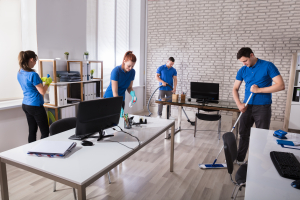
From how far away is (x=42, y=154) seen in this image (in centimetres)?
171

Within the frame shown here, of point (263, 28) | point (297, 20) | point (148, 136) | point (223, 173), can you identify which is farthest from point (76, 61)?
point (297, 20)

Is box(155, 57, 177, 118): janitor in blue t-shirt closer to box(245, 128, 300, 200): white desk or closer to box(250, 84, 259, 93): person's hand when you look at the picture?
box(250, 84, 259, 93): person's hand

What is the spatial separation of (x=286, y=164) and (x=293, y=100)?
4221 mm

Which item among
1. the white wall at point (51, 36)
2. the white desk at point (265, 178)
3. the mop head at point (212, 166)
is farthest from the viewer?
the white wall at point (51, 36)

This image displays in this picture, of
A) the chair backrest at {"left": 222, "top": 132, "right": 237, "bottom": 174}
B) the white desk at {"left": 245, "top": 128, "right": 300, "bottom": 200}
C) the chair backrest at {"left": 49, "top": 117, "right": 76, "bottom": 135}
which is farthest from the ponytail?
the white desk at {"left": 245, "top": 128, "right": 300, "bottom": 200}

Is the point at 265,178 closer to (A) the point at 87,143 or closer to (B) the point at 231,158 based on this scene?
(B) the point at 231,158

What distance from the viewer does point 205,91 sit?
4.37 m

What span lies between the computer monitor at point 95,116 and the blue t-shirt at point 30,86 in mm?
1274

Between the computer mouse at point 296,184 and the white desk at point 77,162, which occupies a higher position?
the computer mouse at point 296,184

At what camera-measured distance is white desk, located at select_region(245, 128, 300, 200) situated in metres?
1.25

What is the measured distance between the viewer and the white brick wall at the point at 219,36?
17.8 feet

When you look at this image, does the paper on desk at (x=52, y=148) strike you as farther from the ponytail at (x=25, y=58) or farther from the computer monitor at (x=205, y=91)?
the computer monitor at (x=205, y=91)

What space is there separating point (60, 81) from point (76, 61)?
0.50m

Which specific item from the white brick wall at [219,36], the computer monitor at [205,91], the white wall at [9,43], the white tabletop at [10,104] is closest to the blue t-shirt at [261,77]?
the computer monitor at [205,91]
